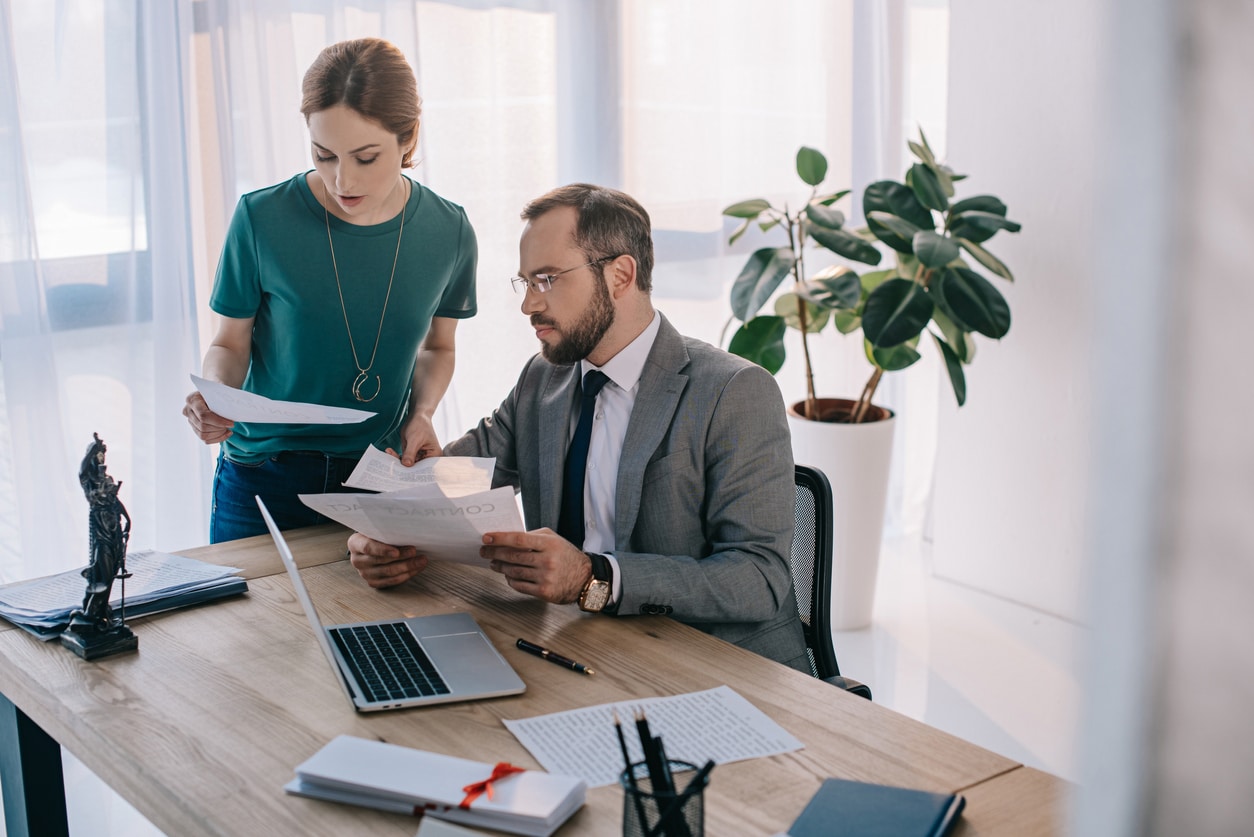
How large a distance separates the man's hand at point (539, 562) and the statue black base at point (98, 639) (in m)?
0.51

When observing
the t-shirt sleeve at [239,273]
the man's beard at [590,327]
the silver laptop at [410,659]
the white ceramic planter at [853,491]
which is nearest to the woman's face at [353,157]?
the t-shirt sleeve at [239,273]

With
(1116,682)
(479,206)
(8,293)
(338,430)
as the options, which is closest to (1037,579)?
(479,206)

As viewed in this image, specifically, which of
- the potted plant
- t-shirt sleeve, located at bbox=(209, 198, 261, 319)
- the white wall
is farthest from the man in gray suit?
the white wall

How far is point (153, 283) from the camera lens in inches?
122

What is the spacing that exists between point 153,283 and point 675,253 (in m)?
1.88

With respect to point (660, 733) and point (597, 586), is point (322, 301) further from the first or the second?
point (660, 733)

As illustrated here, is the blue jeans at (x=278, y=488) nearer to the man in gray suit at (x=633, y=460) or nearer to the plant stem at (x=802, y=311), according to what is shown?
the man in gray suit at (x=633, y=460)

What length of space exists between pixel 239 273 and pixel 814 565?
1.18m

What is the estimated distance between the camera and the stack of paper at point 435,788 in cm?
116

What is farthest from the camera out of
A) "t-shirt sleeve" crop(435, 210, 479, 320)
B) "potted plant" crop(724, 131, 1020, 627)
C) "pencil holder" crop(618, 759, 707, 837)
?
"potted plant" crop(724, 131, 1020, 627)

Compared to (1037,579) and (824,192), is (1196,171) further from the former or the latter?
(824,192)

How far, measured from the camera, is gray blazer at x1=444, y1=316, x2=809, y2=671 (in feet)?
5.84

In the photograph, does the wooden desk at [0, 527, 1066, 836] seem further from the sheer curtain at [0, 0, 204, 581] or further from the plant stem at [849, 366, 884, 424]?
the plant stem at [849, 366, 884, 424]

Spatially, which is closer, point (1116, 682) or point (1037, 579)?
point (1116, 682)
